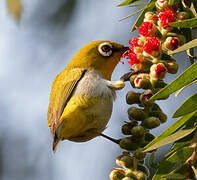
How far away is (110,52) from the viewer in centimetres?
385

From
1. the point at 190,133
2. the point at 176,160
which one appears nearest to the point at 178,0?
the point at 190,133

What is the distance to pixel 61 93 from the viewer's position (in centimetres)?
368

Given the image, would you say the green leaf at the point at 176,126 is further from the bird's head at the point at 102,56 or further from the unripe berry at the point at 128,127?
the bird's head at the point at 102,56

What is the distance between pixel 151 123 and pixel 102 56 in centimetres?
216

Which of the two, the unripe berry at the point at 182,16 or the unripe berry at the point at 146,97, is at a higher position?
the unripe berry at the point at 182,16

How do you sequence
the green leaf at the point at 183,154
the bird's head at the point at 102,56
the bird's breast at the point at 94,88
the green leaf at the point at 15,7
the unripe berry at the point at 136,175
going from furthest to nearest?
the bird's head at the point at 102,56 < the bird's breast at the point at 94,88 < the green leaf at the point at 15,7 < the unripe berry at the point at 136,175 < the green leaf at the point at 183,154

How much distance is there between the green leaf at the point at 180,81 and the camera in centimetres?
154

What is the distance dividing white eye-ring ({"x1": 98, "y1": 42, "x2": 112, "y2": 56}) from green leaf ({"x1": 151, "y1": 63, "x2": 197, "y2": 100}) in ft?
7.48

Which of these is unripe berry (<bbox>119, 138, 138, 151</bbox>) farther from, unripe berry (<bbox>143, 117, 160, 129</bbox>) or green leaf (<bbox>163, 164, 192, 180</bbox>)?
green leaf (<bbox>163, 164, 192, 180</bbox>)

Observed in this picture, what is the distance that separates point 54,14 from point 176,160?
13.1 ft

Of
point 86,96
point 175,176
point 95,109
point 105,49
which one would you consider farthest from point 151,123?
point 105,49

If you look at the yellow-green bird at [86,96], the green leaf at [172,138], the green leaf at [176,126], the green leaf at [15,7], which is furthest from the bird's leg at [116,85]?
the green leaf at [172,138]

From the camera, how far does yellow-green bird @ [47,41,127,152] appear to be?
3.25 m

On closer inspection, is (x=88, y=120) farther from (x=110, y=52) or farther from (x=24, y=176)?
(x=24, y=176)
